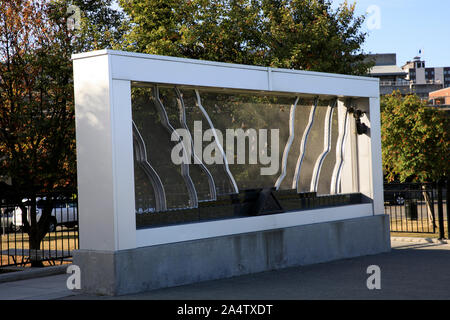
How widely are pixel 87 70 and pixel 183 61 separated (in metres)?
1.58

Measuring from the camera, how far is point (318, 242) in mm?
11844

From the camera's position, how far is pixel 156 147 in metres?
9.70

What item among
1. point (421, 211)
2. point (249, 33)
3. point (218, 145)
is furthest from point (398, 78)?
point (218, 145)

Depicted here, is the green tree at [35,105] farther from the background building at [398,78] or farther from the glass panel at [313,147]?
the background building at [398,78]

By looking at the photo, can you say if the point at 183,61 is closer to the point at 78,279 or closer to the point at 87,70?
the point at 87,70

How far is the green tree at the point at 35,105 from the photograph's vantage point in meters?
13.1

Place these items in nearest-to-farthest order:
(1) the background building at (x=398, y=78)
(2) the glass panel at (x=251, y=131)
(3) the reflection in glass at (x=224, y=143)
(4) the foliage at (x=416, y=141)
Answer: (3) the reflection in glass at (x=224, y=143) < (2) the glass panel at (x=251, y=131) < (4) the foliage at (x=416, y=141) < (1) the background building at (x=398, y=78)

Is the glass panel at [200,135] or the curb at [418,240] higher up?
the glass panel at [200,135]

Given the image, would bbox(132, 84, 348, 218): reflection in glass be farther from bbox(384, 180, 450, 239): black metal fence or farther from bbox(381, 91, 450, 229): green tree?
bbox(381, 91, 450, 229): green tree

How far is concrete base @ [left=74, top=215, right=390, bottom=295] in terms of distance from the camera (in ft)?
28.3

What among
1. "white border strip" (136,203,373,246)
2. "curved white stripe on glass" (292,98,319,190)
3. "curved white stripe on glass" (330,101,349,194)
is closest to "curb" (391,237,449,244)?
"white border strip" (136,203,373,246)

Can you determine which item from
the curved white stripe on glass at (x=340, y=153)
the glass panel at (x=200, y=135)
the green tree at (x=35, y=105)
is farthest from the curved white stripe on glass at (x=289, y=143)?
the green tree at (x=35, y=105)

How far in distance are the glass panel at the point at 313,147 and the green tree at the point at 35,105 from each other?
16.7 feet

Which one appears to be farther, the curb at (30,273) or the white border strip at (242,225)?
the curb at (30,273)
